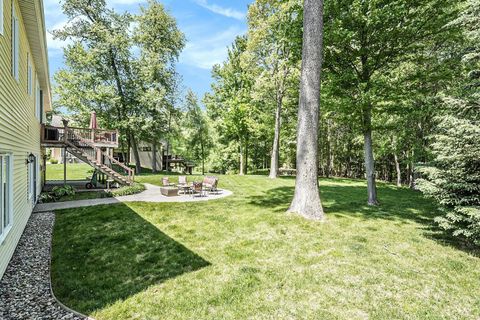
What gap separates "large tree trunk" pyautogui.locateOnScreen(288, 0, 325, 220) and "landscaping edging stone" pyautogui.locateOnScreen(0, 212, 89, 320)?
6.54 m

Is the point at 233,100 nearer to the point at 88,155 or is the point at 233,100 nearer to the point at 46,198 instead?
the point at 88,155

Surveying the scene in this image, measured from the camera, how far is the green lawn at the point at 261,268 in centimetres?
414

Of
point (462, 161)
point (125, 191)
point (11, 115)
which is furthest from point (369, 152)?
point (11, 115)

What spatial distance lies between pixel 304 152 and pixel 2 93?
7.63m

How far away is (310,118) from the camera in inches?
336

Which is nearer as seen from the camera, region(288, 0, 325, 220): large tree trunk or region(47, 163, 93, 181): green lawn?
region(288, 0, 325, 220): large tree trunk

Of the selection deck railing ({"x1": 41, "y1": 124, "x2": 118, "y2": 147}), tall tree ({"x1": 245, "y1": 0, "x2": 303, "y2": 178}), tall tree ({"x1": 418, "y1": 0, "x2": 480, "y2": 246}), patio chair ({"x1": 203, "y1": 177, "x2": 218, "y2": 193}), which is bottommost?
patio chair ({"x1": 203, "y1": 177, "x2": 218, "y2": 193})

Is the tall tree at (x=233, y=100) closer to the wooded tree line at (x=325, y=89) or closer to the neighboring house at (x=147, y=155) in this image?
the wooded tree line at (x=325, y=89)

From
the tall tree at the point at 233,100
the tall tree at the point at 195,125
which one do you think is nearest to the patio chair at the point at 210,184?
the tall tree at the point at 233,100

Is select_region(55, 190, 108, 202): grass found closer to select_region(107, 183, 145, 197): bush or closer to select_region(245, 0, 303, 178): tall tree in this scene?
select_region(107, 183, 145, 197): bush

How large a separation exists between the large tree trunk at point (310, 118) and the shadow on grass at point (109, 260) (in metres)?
4.14

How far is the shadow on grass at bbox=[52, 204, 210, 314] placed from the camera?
4605mm

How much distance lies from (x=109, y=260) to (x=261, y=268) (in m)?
3.39

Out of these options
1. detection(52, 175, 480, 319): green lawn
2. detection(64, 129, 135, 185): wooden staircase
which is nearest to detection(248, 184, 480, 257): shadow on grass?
detection(52, 175, 480, 319): green lawn
